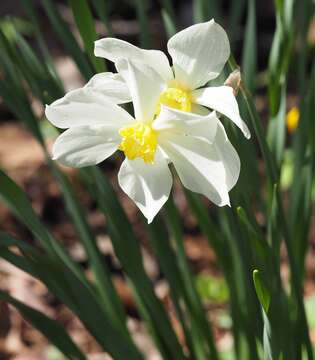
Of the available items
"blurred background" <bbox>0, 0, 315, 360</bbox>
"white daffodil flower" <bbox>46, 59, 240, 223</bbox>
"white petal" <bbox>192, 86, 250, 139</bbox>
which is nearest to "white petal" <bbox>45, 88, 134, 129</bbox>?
"white daffodil flower" <bbox>46, 59, 240, 223</bbox>

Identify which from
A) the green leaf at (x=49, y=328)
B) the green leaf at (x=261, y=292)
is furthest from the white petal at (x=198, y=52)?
the green leaf at (x=49, y=328)

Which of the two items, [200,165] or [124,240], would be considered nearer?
[200,165]

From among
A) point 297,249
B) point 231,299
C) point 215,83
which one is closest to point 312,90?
point 215,83

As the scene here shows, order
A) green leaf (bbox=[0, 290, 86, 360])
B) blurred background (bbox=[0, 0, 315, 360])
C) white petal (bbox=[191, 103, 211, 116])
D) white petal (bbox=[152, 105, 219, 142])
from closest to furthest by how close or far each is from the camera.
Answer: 1. white petal (bbox=[152, 105, 219, 142])
2. white petal (bbox=[191, 103, 211, 116])
3. green leaf (bbox=[0, 290, 86, 360])
4. blurred background (bbox=[0, 0, 315, 360])

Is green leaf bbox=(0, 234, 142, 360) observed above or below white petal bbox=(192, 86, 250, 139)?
below

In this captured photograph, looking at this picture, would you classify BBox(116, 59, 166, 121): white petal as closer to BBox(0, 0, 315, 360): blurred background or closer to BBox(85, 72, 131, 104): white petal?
BBox(85, 72, 131, 104): white petal

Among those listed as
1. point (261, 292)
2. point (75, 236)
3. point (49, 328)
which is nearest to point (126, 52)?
point (261, 292)

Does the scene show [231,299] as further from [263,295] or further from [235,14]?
[235,14]

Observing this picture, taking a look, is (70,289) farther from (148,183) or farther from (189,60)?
(189,60)
